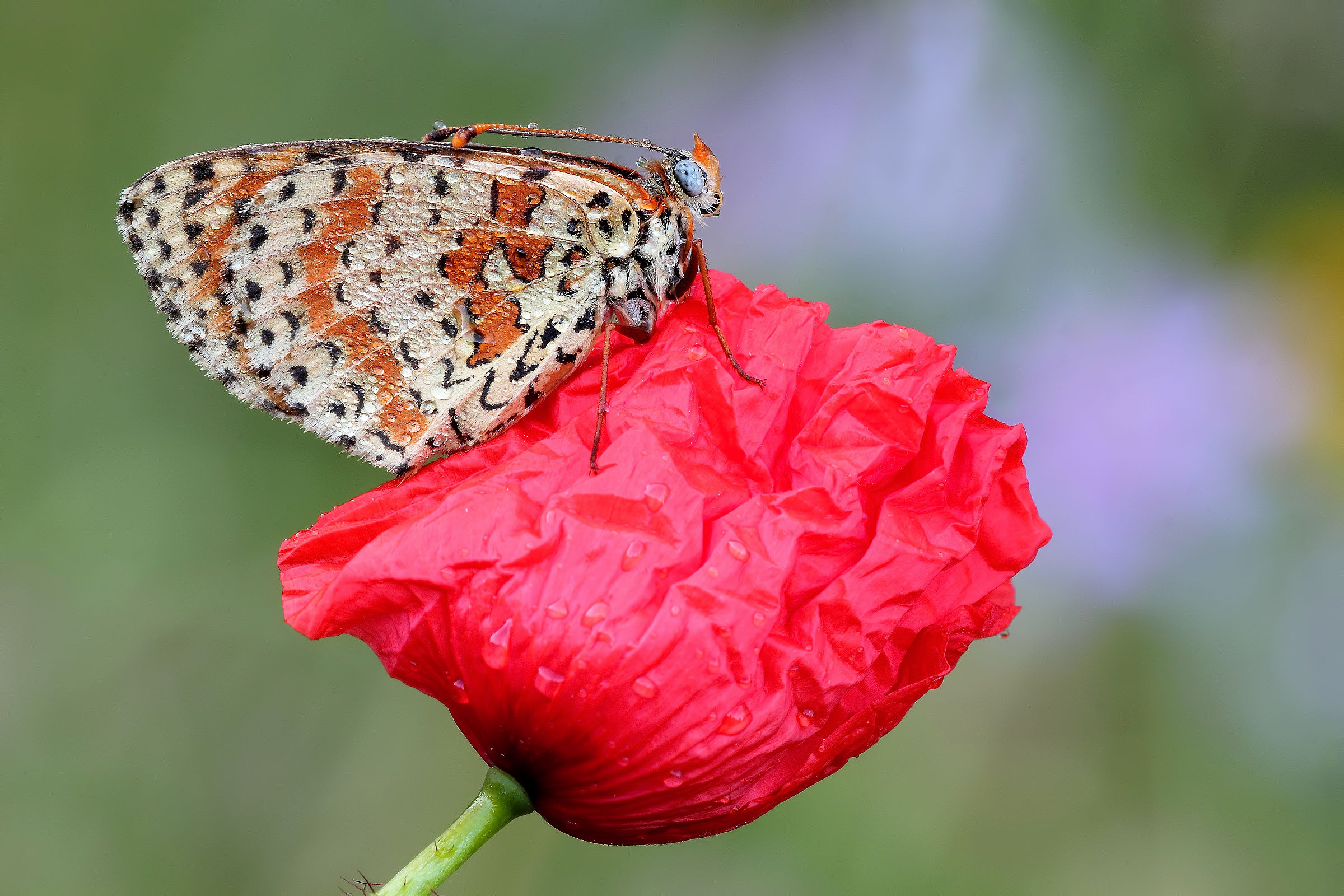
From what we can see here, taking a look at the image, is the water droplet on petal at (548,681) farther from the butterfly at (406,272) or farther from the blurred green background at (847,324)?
the blurred green background at (847,324)

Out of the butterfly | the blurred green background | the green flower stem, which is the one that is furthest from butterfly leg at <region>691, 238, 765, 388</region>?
the blurred green background

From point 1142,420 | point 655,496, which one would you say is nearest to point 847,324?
point 1142,420

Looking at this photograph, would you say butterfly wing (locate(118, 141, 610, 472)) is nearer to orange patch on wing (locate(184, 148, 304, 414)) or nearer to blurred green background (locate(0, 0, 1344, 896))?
orange patch on wing (locate(184, 148, 304, 414))

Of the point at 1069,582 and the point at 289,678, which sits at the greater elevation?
the point at 289,678

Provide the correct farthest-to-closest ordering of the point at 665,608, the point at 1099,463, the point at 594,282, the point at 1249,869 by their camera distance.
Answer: the point at 1099,463, the point at 1249,869, the point at 594,282, the point at 665,608

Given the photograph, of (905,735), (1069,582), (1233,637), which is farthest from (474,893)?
(1233,637)

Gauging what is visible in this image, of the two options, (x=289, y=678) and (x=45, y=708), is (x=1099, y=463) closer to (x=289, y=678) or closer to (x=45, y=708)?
(x=289, y=678)

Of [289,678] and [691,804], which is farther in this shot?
[289,678]

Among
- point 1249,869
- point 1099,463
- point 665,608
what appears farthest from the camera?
point 1099,463
